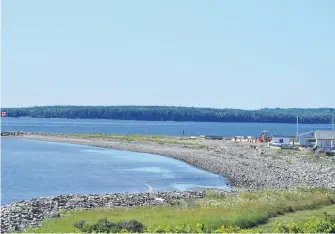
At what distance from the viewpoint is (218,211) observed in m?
33.0

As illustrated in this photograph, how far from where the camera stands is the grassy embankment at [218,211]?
29.3m

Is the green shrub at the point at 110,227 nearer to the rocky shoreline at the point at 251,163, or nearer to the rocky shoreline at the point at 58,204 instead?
the rocky shoreline at the point at 58,204

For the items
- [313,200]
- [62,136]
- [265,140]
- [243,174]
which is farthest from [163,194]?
[62,136]

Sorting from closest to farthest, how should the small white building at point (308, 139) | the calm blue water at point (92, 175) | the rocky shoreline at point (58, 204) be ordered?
the rocky shoreline at point (58, 204) → the calm blue water at point (92, 175) → the small white building at point (308, 139)

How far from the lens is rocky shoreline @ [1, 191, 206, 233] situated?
101ft

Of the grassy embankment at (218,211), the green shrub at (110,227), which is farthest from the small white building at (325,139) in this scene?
the green shrub at (110,227)

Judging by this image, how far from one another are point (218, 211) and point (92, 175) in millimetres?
34895

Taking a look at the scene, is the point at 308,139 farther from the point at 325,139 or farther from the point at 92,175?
the point at 92,175

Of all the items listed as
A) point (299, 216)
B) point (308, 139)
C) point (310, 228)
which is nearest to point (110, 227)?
point (310, 228)

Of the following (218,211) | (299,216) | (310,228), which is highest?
(310,228)

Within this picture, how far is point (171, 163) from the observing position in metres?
Answer: 84.9

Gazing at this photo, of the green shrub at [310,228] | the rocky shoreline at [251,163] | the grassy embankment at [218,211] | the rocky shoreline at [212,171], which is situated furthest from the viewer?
the rocky shoreline at [251,163]

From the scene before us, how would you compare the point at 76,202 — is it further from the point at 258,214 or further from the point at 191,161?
the point at 191,161

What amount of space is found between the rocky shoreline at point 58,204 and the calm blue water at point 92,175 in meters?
6.62
